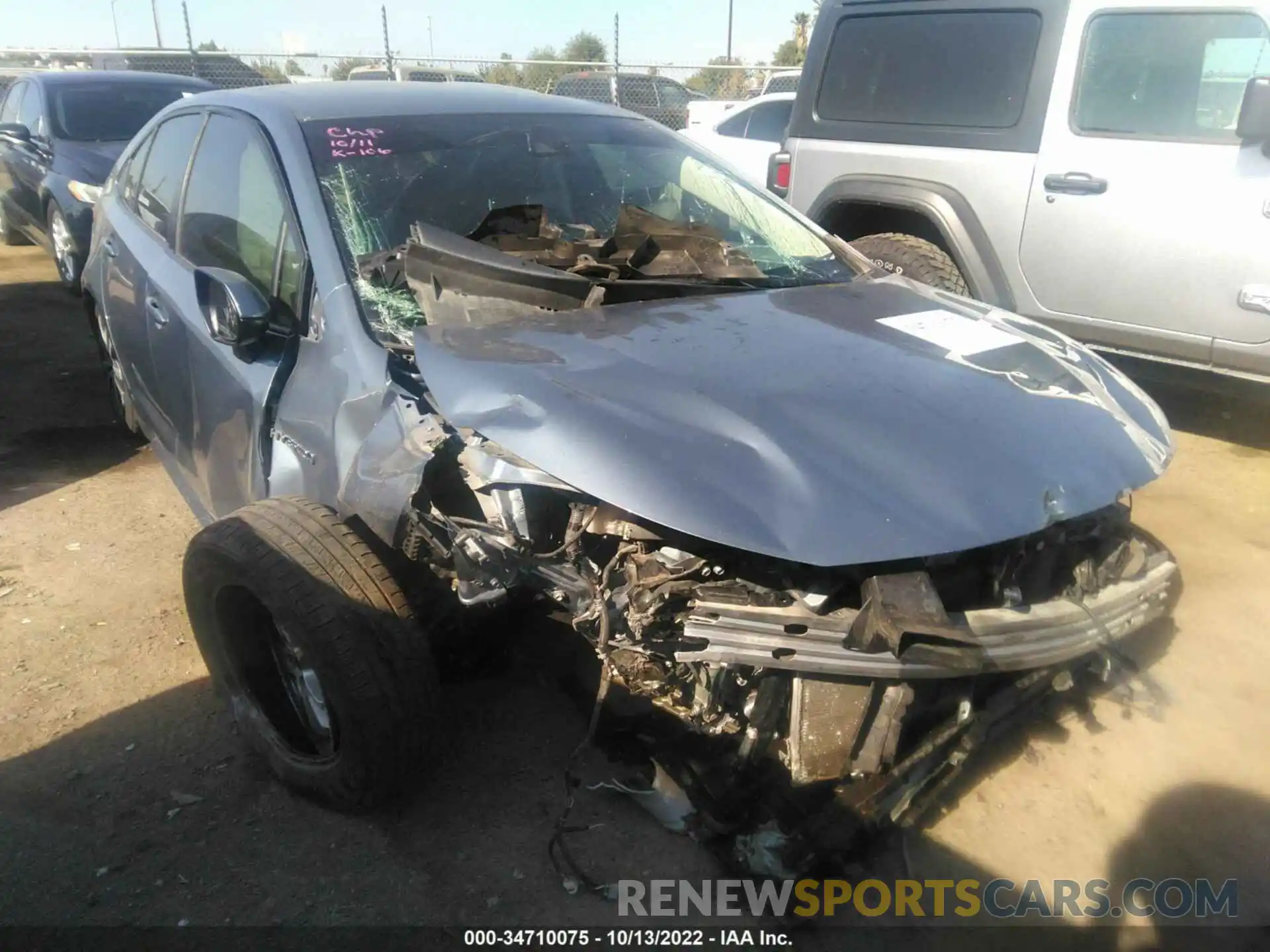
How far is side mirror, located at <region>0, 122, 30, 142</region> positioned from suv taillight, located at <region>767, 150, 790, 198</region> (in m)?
5.60

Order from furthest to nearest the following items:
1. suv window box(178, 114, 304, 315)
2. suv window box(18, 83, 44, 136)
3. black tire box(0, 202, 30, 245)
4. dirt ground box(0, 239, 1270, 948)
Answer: black tire box(0, 202, 30, 245) < suv window box(18, 83, 44, 136) < suv window box(178, 114, 304, 315) < dirt ground box(0, 239, 1270, 948)

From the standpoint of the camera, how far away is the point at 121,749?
2.75 meters

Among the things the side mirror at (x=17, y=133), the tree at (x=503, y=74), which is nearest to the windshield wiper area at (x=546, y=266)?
the side mirror at (x=17, y=133)

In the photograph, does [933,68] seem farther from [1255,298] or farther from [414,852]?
[414,852]

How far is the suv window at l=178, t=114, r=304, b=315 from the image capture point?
2.74 metres

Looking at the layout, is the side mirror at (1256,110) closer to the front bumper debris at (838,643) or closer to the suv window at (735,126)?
the front bumper debris at (838,643)

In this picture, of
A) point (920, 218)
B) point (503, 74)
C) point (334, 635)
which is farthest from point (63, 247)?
point (503, 74)

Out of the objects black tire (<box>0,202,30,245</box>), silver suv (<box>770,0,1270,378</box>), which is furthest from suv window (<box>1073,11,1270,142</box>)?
black tire (<box>0,202,30,245</box>)

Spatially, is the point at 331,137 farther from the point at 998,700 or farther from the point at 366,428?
the point at 998,700

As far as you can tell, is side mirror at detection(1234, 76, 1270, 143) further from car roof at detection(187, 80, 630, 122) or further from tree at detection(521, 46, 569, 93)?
tree at detection(521, 46, 569, 93)

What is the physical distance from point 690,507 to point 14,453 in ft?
14.3

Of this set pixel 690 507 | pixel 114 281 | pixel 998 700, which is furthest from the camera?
pixel 114 281

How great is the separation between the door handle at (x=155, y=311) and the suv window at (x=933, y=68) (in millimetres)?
3841

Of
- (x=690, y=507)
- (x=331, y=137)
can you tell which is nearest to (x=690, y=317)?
(x=690, y=507)
